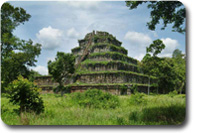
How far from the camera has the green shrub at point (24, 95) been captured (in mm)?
7055

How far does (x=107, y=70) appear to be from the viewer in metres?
21.0

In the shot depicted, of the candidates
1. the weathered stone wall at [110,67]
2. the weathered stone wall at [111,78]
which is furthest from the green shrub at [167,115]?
the weathered stone wall at [110,67]

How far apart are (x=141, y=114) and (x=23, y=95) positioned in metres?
5.00

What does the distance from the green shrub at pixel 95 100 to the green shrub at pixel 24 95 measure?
3.42 meters

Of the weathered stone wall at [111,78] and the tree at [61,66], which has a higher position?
the tree at [61,66]

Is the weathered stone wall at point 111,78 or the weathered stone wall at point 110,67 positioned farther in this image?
the weathered stone wall at point 110,67

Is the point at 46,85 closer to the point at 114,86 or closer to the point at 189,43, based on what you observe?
the point at 114,86

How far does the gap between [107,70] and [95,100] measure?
34.7 feet

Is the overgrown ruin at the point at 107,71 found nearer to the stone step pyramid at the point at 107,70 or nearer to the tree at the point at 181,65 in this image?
the stone step pyramid at the point at 107,70

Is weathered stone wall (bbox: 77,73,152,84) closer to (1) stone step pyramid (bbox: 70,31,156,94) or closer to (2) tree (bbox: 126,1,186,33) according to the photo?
(1) stone step pyramid (bbox: 70,31,156,94)

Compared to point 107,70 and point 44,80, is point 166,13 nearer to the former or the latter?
point 107,70

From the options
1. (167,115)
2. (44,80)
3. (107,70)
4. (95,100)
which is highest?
(107,70)

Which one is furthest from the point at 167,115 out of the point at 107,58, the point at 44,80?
the point at 44,80
